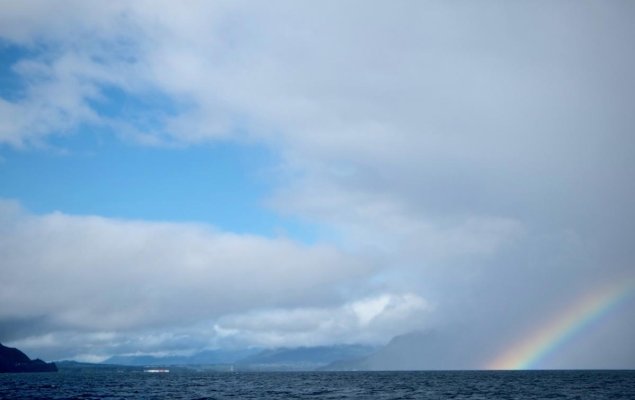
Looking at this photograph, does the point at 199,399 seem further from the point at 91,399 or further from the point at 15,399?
the point at 15,399

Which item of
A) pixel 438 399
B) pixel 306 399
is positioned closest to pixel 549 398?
pixel 438 399

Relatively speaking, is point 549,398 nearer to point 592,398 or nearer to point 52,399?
point 592,398

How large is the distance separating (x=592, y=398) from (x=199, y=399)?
260 ft

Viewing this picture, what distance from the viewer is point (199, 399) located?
10850 cm

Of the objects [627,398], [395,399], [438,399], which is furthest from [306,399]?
[627,398]

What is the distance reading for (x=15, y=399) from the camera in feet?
356

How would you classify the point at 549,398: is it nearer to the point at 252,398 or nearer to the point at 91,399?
the point at 252,398

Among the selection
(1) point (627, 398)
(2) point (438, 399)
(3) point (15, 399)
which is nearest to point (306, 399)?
(2) point (438, 399)

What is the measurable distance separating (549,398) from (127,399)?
8492cm

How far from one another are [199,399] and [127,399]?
49.7 ft

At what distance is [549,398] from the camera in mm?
113562

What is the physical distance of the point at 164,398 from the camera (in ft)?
374

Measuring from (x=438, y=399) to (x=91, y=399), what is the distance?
69.4 meters

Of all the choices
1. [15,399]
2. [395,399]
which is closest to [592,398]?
[395,399]
